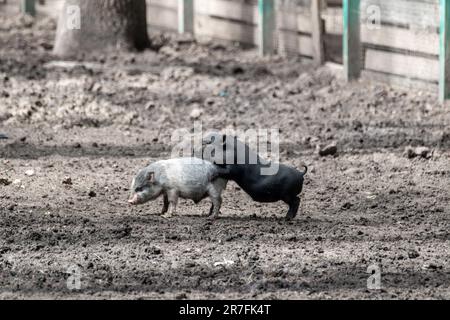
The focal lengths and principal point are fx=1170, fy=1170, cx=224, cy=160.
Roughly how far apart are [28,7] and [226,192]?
11.7 meters

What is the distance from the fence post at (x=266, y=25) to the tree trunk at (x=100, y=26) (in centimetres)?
146

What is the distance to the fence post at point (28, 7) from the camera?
19.4 m

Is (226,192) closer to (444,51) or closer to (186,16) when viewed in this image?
(444,51)

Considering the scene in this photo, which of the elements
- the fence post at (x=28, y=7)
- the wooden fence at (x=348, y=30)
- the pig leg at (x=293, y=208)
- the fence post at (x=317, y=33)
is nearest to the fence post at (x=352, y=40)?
the wooden fence at (x=348, y=30)

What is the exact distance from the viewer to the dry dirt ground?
Result: 6289mm

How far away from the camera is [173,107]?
12.0 m

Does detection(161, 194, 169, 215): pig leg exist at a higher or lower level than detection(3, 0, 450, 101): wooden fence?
lower

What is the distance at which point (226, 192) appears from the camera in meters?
8.57

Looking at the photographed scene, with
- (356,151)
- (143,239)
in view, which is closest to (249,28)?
(356,151)

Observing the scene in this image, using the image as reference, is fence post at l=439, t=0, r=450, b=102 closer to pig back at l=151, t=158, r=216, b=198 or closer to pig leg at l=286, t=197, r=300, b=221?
pig leg at l=286, t=197, r=300, b=221

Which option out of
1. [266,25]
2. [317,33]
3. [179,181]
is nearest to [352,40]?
[317,33]

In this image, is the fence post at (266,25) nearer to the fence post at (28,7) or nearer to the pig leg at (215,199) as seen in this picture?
the fence post at (28,7)

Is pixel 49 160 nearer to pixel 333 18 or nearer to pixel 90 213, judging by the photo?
pixel 90 213

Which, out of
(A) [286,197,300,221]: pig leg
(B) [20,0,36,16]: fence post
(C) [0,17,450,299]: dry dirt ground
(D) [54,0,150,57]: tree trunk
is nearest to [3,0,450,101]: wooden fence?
(C) [0,17,450,299]: dry dirt ground
